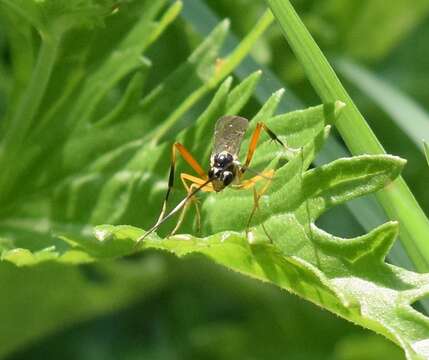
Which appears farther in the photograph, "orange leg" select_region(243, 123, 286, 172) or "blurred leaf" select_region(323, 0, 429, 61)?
"blurred leaf" select_region(323, 0, 429, 61)

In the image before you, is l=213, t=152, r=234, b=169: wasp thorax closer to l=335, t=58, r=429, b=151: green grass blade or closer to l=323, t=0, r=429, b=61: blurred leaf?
l=335, t=58, r=429, b=151: green grass blade

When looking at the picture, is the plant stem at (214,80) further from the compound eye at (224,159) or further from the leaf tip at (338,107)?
the leaf tip at (338,107)

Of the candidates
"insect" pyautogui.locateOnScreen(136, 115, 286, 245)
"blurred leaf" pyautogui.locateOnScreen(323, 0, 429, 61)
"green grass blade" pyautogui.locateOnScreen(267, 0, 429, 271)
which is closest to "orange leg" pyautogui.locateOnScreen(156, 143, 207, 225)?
"insect" pyautogui.locateOnScreen(136, 115, 286, 245)

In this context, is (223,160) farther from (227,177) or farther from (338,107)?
(338,107)

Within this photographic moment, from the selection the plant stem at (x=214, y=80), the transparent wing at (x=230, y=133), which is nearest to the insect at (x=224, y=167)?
the transparent wing at (x=230, y=133)

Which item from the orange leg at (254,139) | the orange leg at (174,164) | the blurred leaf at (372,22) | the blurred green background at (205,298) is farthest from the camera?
the blurred leaf at (372,22)
